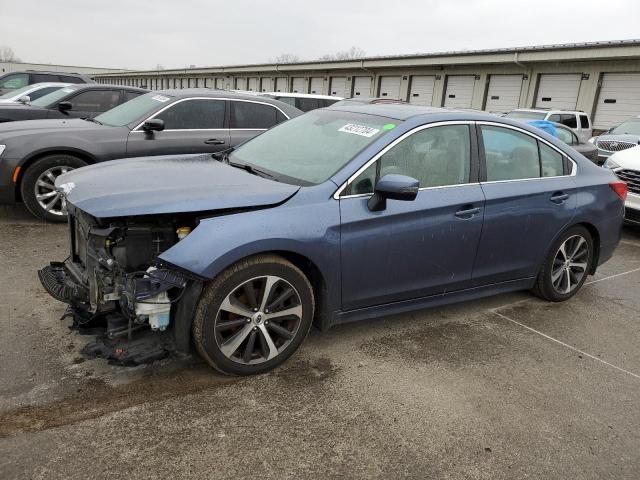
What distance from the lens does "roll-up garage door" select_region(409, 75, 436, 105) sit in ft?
95.0

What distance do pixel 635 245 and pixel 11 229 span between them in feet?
26.3

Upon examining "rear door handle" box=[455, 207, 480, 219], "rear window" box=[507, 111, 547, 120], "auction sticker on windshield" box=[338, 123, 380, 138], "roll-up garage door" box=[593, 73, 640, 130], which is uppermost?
"roll-up garage door" box=[593, 73, 640, 130]

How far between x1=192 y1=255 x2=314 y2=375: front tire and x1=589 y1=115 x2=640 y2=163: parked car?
12.6 m

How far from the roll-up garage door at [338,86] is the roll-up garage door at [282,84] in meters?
5.91

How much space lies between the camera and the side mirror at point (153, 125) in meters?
6.37

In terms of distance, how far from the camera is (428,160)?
377 cm

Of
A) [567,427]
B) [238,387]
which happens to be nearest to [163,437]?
[238,387]

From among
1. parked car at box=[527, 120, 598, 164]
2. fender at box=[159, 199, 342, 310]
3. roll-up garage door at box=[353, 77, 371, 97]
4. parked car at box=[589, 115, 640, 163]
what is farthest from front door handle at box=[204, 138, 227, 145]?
roll-up garage door at box=[353, 77, 371, 97]

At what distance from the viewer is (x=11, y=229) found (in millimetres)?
5879

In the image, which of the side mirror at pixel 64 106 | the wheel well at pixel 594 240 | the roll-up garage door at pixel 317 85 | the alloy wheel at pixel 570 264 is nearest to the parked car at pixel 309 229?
the alloy wheel at pixel 570 264

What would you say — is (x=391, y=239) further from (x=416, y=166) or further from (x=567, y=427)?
(x=567, y=427)

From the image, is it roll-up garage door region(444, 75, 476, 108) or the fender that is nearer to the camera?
the fender

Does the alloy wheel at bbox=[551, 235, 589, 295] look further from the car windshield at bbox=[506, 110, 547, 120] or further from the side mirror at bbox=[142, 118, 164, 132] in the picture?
the car windshield at bbox=[506, 110, 547, 120]

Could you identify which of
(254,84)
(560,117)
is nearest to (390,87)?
(560,117)
